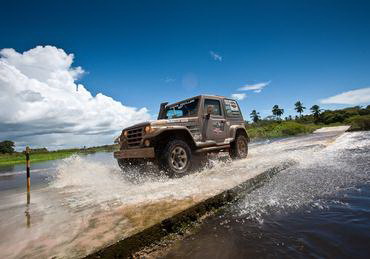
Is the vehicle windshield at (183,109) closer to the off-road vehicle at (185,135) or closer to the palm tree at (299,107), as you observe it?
the off-road vehicle at (185,135)

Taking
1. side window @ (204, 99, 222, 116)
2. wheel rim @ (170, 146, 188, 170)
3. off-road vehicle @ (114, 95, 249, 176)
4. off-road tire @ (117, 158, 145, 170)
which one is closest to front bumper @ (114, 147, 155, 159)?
off-road vehicle @ (114, 95, 249, 176)

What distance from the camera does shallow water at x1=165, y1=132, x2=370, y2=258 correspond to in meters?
1.91

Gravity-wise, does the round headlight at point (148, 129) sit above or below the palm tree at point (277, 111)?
below

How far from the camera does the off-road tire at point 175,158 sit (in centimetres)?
511

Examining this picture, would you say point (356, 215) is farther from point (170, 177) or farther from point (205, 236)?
point (170, 177)

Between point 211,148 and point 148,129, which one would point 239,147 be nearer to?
point 211,148

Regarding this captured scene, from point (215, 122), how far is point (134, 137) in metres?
2.59

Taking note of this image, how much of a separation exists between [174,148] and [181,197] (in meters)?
2.21

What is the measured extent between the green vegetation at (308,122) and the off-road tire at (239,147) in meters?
20.5

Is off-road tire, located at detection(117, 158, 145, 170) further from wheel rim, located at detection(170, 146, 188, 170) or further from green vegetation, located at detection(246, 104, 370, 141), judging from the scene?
green vegetation, located at detection(246, 104, 370, 141)

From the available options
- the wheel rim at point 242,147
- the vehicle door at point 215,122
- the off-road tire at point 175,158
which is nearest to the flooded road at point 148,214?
the off-road tire at point 175,158

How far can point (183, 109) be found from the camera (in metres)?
7.10

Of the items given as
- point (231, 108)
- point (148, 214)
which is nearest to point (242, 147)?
point (231, 108)

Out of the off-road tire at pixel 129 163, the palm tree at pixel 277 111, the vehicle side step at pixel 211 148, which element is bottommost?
the off-road tire at pixel 129 163
